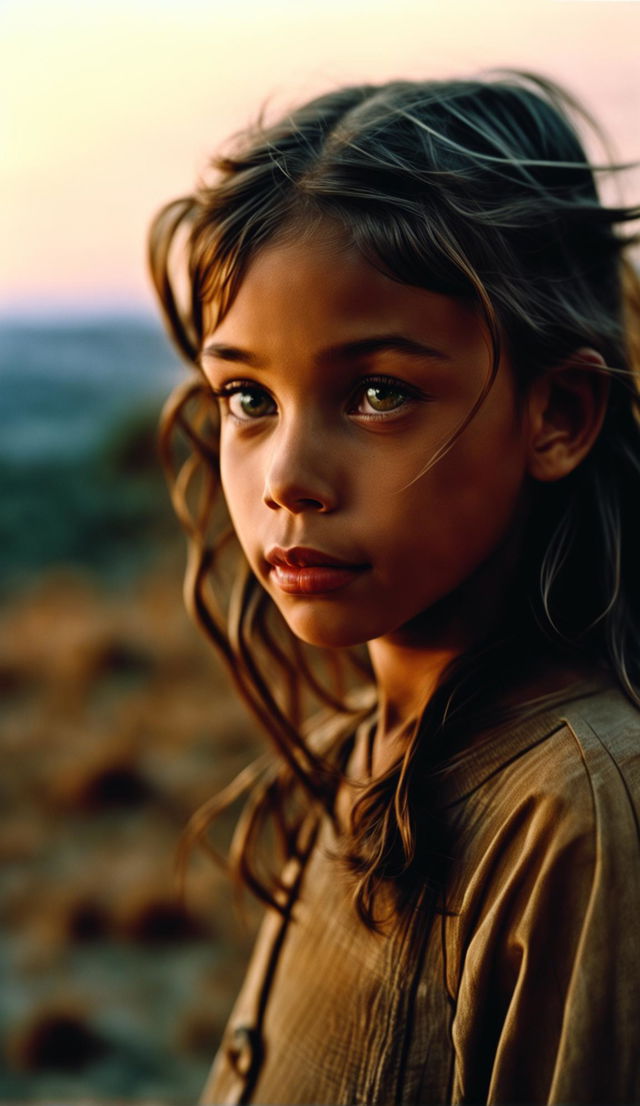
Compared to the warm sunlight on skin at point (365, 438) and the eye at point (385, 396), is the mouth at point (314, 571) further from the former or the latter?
the eye at point (385, 396)

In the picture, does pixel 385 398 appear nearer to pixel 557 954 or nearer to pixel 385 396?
pixel 385 396

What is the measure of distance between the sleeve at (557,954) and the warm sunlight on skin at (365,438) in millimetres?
194

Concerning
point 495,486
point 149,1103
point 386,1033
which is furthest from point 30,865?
point 495,486

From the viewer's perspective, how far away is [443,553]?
2.87 ft

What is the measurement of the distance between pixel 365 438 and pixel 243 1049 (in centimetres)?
61

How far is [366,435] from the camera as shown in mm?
849

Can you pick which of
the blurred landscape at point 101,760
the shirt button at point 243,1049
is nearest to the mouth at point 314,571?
the shirt button at point 243,1049

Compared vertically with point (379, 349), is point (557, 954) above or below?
below

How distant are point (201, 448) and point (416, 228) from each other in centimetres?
42

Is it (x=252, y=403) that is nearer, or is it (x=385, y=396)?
(x=385, y=396)

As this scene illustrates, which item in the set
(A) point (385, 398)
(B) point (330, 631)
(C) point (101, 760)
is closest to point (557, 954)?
(B) point (330, 631)

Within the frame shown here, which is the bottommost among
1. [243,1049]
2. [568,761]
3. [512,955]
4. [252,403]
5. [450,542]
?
[243,1049]

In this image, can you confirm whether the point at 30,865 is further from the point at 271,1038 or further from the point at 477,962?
the point at 477,962

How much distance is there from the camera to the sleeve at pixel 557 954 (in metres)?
0.73
